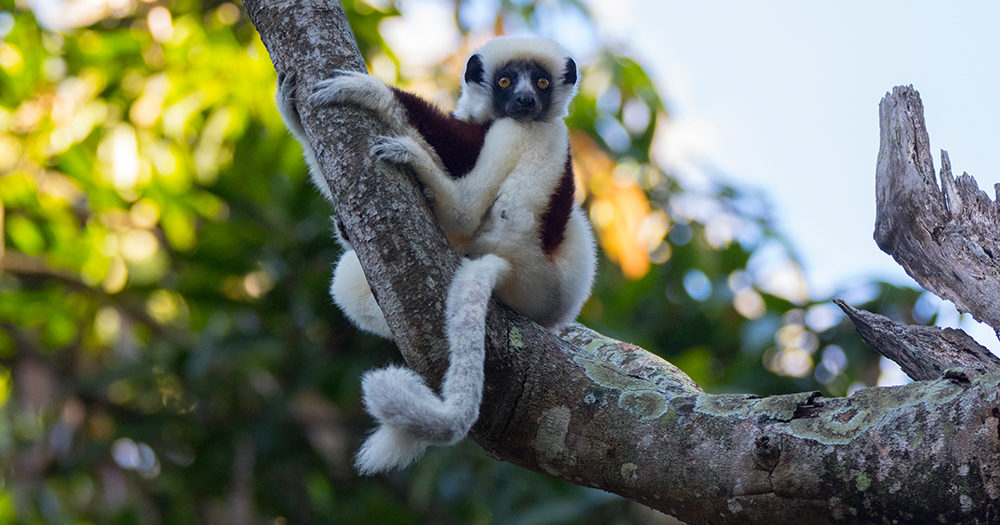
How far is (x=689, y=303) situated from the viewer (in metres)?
6.96

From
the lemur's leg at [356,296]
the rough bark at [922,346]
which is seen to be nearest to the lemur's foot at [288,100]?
the lemur's leg at [356,296]

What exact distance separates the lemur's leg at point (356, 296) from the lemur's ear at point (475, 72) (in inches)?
45.5

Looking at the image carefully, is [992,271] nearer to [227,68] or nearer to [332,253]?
[332,253]

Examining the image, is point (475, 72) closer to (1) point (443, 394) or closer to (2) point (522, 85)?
(2) point (522, 85)

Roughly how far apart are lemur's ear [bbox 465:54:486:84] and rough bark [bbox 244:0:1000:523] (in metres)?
1.19

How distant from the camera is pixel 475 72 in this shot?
4.53 metres

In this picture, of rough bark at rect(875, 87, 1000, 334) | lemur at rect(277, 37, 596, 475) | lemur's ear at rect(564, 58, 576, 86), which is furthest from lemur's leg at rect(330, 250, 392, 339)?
rough bark at rect(875, 87, 1000, 334)

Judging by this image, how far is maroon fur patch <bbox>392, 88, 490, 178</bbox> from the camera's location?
12.2ft

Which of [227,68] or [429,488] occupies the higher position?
Answer: [227,68]

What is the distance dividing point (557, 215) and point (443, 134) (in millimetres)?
588

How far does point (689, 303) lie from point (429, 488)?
238 cm

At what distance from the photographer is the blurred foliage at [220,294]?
21.1 feet

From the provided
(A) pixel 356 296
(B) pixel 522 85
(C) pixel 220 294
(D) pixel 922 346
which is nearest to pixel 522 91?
(B) pixel 522 85

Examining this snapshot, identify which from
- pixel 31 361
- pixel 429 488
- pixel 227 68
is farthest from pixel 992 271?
pixel 31 361
